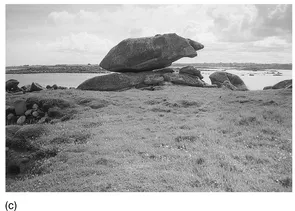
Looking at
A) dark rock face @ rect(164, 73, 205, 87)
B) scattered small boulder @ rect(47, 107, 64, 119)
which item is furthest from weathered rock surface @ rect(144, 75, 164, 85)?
scattered small boulder @ rect(47, 107, 64, 119)

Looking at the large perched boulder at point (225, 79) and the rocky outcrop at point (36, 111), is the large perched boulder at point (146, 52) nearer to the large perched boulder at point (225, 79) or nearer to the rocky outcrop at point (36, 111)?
the large perched boulder at point (225, 79)

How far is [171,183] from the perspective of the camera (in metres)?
7.89

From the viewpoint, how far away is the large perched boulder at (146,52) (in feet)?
128

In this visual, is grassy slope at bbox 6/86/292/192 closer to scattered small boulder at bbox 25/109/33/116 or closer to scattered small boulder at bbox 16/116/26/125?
scattered small boulder at bbox 16/116/26/125

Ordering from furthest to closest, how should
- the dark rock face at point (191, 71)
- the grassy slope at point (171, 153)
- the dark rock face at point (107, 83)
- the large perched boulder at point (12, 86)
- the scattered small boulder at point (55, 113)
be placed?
the dark rock face at point (191, 71)
the dark rock face at point (107, 83)
the large perched boulder at point (12, 86)
the scattered small boulder at point (55, 113)
the grassy slope at point (171, 153)

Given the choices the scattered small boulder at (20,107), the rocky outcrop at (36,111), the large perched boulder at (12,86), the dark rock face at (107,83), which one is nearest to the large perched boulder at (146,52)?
the dark rock face at (107,83)

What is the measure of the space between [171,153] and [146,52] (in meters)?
30.4

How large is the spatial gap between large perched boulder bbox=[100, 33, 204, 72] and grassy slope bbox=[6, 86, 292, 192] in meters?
21.1

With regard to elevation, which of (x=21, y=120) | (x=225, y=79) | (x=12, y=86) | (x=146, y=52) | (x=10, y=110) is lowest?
(x=21, y=120)

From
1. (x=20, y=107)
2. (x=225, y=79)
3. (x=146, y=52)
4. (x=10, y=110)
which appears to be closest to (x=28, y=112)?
(x=20, y=107)

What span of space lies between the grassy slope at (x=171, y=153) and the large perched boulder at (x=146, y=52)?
829 inches

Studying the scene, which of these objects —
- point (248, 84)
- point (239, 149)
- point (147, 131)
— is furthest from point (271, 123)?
point (248, 84)

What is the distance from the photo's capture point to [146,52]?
39.0 metres

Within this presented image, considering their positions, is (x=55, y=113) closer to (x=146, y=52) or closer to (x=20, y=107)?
(x=20, y=107)
